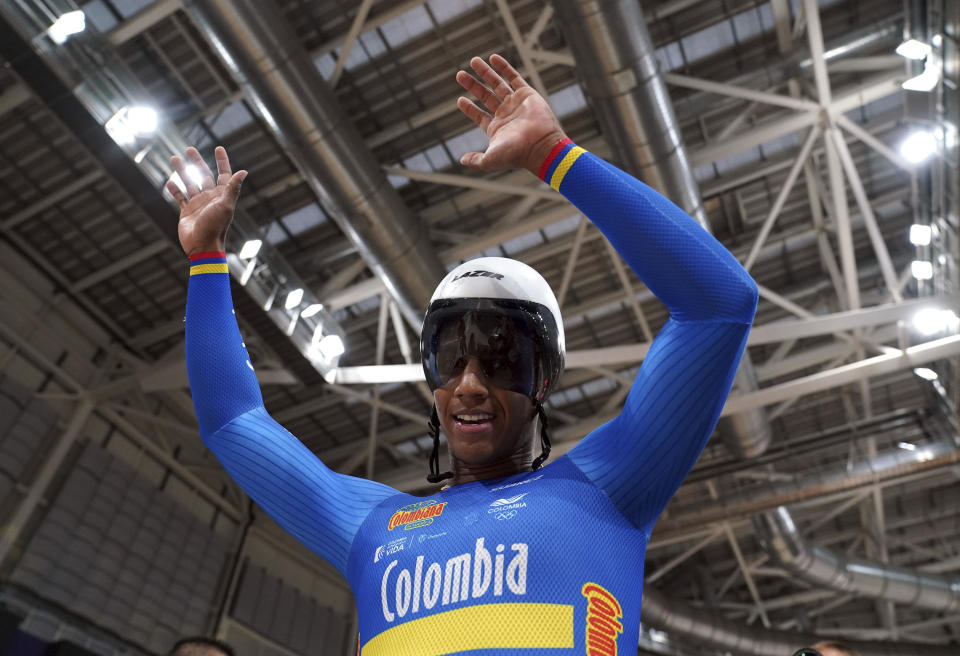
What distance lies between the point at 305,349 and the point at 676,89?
6755mm

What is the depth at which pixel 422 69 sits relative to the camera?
1189 centimetres

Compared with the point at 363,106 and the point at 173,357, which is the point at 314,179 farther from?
the point at 173,357

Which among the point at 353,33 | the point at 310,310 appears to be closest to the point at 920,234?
the point at 353,33

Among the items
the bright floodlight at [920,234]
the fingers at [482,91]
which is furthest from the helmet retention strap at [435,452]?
the bright floodlight at [920,234]

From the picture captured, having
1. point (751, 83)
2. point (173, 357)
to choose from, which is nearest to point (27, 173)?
point (173, 357)

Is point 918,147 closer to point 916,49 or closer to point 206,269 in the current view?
point 916,49

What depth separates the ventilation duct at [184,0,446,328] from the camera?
28.8ft

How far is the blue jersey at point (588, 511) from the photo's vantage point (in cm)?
187

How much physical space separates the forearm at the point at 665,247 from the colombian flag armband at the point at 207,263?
1190 mm

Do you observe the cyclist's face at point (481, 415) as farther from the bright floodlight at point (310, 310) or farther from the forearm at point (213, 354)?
the bright floodlight at point (310, 310)

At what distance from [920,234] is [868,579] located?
1125 centimetres

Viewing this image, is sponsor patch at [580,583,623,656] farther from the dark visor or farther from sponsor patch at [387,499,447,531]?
the dark visor

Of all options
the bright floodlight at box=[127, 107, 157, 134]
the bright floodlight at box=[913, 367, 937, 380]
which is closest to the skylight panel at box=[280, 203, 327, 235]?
the bright floodlight at box=[127, 107, 157, 134]

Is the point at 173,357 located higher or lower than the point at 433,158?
lower
